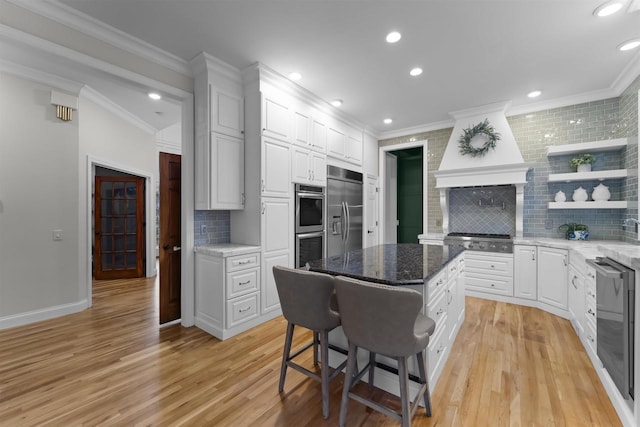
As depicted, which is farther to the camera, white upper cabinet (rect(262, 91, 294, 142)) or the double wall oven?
the double wall oven

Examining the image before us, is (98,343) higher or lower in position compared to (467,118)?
lower

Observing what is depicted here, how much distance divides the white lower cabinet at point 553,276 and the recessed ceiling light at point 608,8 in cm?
244

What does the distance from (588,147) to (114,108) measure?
6749 mm

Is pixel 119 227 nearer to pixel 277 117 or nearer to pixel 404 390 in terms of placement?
pixel 277 117

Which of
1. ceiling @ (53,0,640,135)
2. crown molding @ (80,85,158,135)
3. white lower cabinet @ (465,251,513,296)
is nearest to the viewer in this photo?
ceiling @ (53,0,640,135)

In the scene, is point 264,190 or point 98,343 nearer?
point 98,343

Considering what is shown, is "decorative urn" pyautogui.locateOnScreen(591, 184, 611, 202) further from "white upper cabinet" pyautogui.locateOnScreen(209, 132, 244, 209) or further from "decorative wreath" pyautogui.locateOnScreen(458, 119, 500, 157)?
"white upper cabinet" pyautogui.locateOnScreen(209, 132, 244, 209)

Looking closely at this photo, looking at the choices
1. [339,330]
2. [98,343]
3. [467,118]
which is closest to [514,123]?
[467,118]

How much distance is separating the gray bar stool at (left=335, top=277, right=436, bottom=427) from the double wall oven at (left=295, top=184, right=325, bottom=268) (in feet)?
7.03

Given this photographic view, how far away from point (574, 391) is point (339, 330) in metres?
1.74

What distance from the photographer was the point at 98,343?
2.71m

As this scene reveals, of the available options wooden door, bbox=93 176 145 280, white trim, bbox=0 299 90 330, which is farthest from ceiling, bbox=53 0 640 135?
wooden door, bbox=93 176 145 280

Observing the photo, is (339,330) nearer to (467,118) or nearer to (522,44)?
(522,44)

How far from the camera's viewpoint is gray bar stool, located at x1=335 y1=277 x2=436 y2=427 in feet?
4.56
